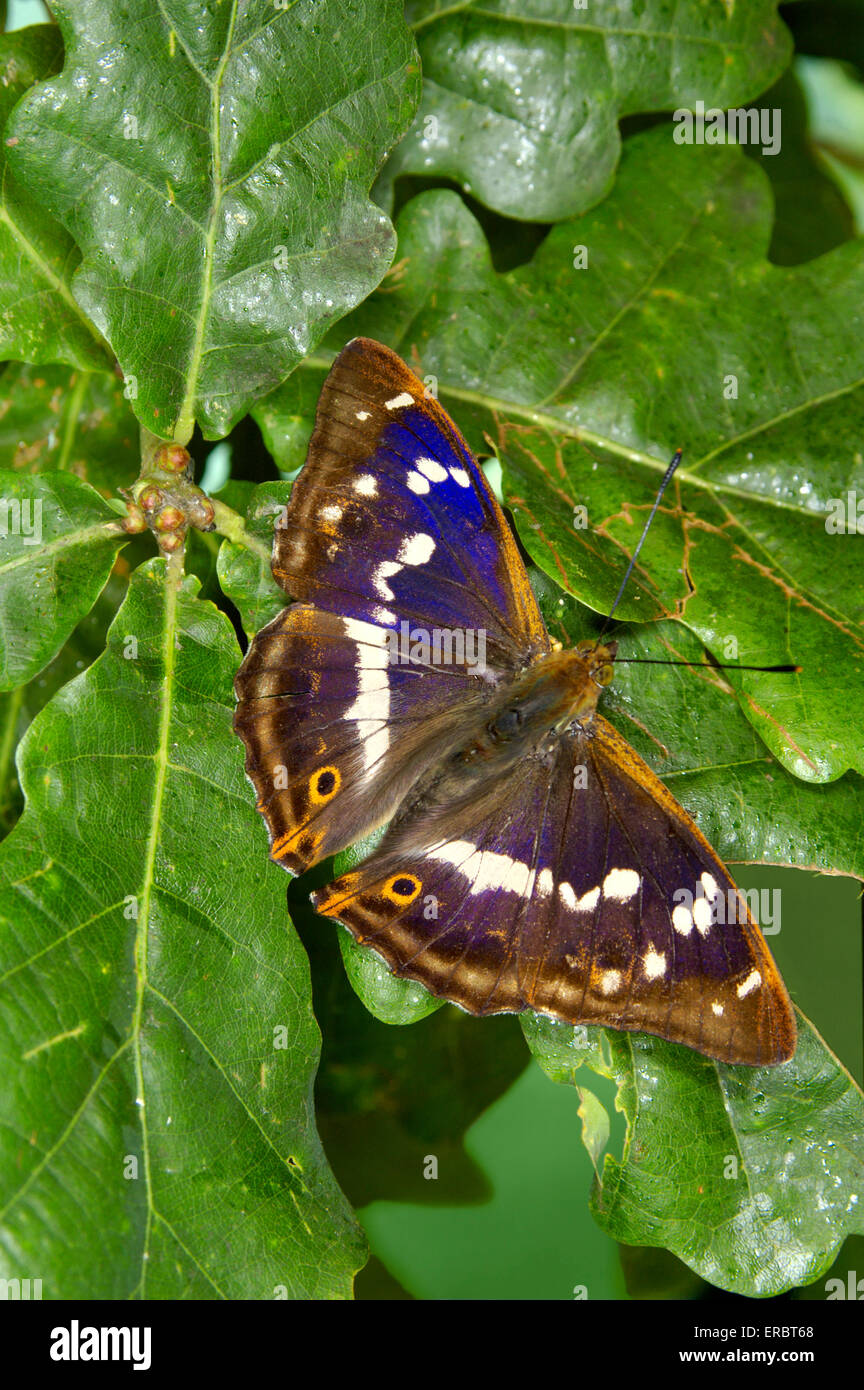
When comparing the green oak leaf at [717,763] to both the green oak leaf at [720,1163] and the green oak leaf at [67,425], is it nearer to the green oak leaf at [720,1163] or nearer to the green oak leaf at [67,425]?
the green oak leaf at [720,1163]

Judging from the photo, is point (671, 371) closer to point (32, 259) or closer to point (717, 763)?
point (717, 763)

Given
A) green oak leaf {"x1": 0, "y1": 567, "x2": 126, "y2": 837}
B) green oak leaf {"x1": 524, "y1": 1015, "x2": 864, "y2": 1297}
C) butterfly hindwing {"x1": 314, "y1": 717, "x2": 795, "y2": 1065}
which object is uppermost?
green oak leaf {"x1": 0, "y1": 567, "x2": 126, "y2": 837}

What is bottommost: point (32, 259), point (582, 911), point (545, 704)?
point (582, 911)

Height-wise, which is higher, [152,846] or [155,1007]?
[152,846]

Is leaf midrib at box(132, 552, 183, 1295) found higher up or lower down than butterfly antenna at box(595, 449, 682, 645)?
lower down

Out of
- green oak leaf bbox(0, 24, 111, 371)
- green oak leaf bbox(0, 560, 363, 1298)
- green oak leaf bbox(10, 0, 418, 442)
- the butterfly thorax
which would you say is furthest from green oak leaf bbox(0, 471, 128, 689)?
the butterfly thorax

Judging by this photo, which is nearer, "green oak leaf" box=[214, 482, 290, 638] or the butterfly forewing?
the butterfly forewing

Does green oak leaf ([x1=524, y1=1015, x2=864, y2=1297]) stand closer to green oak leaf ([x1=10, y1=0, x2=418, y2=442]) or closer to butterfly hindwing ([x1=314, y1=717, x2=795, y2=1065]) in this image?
butterfly hindwing ([x1=314, y1=717, x2=795, y2=1065])

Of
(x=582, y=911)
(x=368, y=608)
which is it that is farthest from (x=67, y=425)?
(x=582, y=911)
